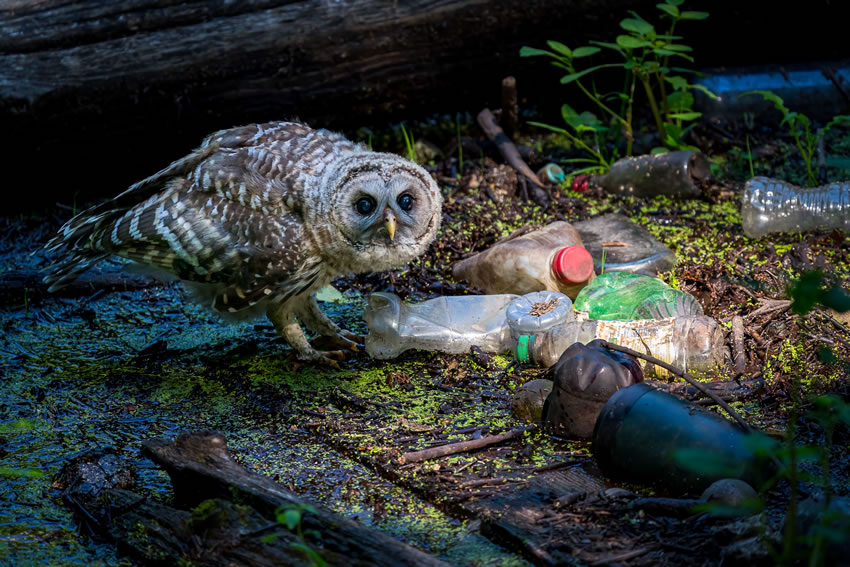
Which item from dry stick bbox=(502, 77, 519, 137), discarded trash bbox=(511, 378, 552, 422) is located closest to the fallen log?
discarded trash bbox=(511, 378, 552, 422)

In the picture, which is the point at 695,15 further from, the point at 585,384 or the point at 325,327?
the point at 585,384

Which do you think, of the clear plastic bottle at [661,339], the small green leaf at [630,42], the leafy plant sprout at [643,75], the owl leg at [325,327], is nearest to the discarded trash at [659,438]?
the clear plastic bottle at [661,339]

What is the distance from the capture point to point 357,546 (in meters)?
2.43

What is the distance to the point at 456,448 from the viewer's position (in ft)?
10.8

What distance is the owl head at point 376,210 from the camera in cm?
394

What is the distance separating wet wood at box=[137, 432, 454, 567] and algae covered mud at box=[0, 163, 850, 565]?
31 centimetres

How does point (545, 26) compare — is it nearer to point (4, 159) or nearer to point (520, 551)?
point (4, 159)

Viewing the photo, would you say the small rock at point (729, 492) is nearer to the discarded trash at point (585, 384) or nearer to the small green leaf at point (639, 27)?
the discarded trash at point (585, 384)

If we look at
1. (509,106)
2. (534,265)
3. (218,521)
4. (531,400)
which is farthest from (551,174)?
(218,521)

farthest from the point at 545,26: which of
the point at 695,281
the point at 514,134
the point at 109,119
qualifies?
the point at 109,119

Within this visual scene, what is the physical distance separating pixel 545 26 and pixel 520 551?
15.7 feet

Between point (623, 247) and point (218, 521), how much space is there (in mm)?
3188

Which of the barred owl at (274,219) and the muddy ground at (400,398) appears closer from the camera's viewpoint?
the muddy ground at (400,398)

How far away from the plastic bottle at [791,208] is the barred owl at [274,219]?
7.37ft
